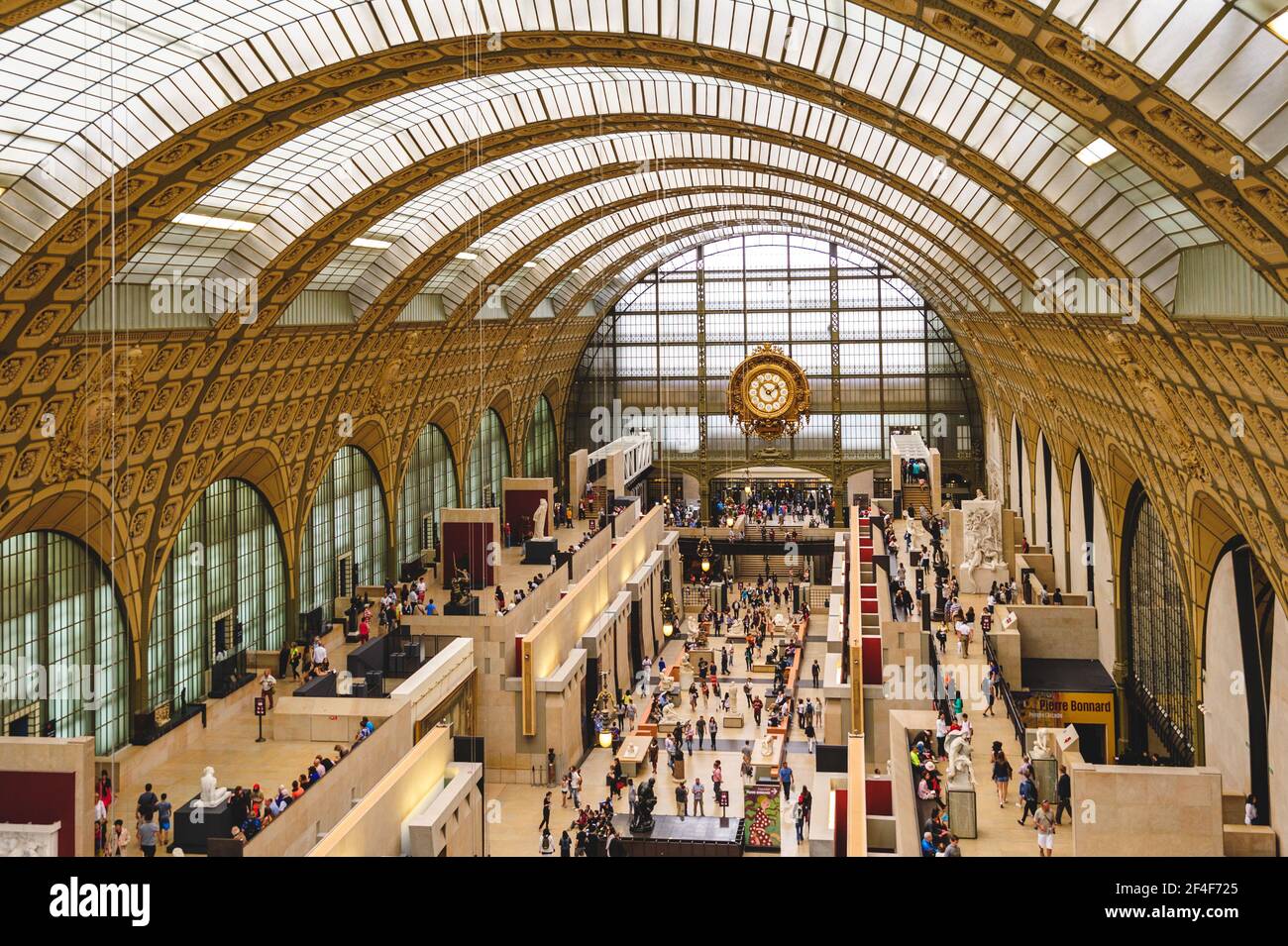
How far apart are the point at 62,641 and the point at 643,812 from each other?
46.5ft

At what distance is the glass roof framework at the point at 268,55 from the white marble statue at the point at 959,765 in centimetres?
939

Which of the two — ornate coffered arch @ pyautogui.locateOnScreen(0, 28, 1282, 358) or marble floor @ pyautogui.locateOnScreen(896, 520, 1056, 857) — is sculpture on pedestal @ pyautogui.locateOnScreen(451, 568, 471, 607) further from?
ornate coffered arch @ pyautogui.locateOnScreen(0, 28, 1282, 358)

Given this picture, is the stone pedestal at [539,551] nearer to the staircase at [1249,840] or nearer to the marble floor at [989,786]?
the marble floor at [989,786]

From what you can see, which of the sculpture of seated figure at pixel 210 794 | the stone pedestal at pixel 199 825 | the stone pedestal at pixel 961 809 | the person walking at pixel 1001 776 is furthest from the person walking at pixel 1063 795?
the sculpture of seated figure at pixel 210 794

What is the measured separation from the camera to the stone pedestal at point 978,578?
1563 inches

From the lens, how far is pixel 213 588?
35.8m

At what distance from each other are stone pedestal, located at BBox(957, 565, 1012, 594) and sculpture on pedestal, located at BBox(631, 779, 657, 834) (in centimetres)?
1390

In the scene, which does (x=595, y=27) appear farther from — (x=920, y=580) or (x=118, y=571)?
(x=920, y=580)

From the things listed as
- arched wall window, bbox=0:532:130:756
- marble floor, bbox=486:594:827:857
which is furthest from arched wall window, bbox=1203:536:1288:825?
arched wall window, bbox=0:532:130:756

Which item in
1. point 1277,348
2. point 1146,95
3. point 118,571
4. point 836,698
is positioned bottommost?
point 836,698
